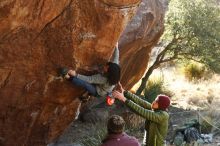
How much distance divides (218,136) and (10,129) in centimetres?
724

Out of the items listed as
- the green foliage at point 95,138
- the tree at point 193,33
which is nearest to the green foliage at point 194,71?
the tree at point 193,33

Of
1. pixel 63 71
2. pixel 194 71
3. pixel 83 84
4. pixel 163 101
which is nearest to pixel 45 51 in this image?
pixel 63 71

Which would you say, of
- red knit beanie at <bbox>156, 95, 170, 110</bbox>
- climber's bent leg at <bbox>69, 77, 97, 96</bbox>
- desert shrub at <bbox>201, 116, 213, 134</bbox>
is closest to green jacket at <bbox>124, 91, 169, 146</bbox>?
red knit beanie at <bbox>156, 95, 170, 110</bbox>

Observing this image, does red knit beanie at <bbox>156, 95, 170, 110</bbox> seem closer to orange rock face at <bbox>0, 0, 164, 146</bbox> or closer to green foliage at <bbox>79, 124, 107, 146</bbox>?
orange rock face at <bbox>0, 0, 164, 146</bbox>

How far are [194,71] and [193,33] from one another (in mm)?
7734

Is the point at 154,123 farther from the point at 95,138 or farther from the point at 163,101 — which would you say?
the point at 95,138

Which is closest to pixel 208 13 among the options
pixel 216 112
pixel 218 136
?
pixel 216 112

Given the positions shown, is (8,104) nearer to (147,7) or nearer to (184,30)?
(147,7)

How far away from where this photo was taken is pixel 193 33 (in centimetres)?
1831

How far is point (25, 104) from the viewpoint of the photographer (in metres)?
9.73

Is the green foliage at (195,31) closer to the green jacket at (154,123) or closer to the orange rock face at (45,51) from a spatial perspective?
the orange rock face at (45,51)

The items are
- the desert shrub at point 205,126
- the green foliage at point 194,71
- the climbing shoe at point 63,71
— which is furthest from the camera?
the green foliage at point 194,71

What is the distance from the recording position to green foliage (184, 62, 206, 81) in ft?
83.9

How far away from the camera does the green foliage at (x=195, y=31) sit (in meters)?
18.1
